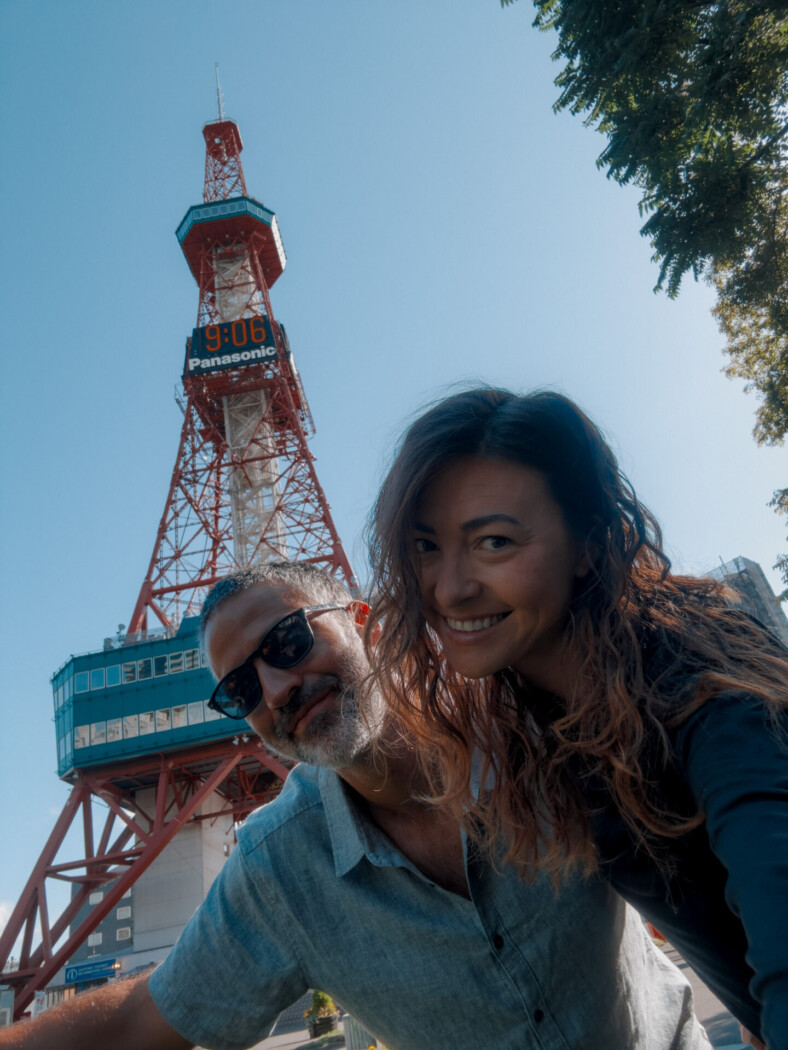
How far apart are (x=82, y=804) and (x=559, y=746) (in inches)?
1413

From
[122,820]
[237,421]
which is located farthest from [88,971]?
[237,421]

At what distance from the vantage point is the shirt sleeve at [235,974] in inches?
82.8

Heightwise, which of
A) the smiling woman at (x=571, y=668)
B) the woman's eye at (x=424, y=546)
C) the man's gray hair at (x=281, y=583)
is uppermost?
the man's gray hair at (x=281, y=583)

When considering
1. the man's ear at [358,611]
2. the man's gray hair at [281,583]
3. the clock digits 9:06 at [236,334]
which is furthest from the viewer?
the clock digits 9:06 at [236,334]

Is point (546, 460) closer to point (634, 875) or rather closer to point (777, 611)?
point (634, 875)

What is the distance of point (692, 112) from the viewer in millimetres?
7082

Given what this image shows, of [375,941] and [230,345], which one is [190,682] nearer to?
[230,345]

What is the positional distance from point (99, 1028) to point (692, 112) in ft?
27.6

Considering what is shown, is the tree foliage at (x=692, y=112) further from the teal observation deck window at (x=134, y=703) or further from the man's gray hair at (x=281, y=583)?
the teal observation deck window at (x=134, y=703)

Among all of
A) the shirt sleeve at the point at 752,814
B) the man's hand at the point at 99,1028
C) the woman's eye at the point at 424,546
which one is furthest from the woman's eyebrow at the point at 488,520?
A: the man's hand at the point at 99,1028

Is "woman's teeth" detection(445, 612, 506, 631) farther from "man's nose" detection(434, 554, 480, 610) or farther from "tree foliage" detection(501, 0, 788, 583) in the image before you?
"tree foliage" detection(501, 0, 788, 583)

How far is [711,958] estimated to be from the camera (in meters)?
1.60

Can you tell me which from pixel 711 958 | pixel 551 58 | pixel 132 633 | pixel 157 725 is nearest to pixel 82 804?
pixel 157 725

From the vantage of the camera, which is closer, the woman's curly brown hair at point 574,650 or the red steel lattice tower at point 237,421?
the woman's curly brown hair at point 574,650
